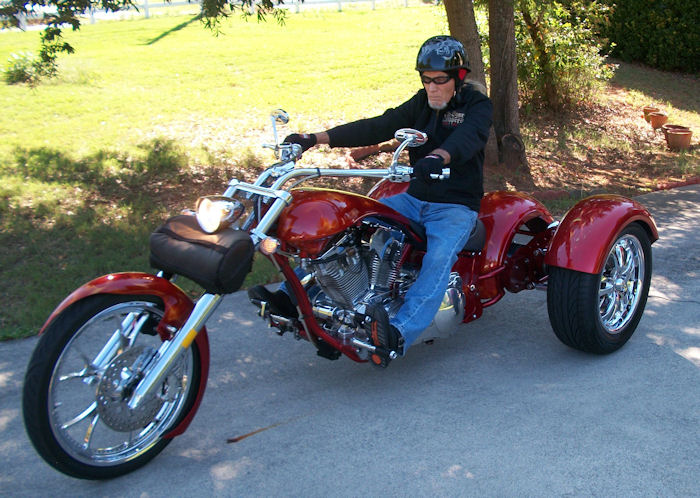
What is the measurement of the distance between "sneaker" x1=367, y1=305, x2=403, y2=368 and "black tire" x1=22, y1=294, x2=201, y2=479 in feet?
3.08

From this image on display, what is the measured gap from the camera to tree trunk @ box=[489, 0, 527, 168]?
8828mm

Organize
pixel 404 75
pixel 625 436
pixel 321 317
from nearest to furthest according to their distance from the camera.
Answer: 1. pixel 625 436
2. pixel 321 317
3. pixel 404 75

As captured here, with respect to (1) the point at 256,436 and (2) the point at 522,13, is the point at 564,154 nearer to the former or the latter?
(2) the point at 522,13

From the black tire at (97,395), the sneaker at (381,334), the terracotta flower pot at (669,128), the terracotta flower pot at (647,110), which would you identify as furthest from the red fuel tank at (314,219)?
the terracotta flower pot at (647,110)

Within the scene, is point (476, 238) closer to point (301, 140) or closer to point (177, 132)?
point (301, 140)

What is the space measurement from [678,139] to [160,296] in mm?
10312

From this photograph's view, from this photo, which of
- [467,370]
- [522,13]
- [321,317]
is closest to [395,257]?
[321,317]

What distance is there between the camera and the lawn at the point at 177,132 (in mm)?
6305

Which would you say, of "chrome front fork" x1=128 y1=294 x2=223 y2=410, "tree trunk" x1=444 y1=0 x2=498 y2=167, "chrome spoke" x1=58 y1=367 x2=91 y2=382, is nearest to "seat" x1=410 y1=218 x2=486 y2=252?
"chrome front fork" x1=128 y1=294 x2=223 y2=410

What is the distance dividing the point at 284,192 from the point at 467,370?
5.82 ft

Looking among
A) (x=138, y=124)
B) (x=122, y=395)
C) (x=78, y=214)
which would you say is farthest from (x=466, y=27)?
(x=122, y=395)

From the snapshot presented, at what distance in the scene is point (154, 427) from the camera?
3.35 m

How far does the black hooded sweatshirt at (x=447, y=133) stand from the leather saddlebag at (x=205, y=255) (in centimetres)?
132

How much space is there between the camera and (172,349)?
3.10m
